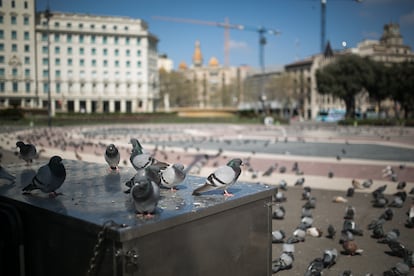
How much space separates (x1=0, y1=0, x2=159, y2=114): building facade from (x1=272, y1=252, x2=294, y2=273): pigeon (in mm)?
7362

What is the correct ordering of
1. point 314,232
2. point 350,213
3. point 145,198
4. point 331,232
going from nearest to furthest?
1. point 145,198
2. point 331,232
3. point 314,232
4. point 350,213

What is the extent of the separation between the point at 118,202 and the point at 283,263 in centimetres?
286

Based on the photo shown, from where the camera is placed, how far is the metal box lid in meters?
2.91

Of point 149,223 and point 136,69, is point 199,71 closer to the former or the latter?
point 136,69

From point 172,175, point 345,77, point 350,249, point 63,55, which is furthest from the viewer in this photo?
point 345,77

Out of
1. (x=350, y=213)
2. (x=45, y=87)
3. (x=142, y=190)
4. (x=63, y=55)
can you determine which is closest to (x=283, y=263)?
(x=142, y=190)

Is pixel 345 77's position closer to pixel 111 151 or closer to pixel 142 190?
pixel 111 151

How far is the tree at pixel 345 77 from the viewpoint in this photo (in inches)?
2020

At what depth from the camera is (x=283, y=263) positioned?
5328 mm

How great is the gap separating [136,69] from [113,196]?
11732mm

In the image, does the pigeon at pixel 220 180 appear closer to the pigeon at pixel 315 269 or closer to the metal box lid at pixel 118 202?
the metal box lid at pixel 118 202

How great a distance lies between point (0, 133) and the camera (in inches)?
409

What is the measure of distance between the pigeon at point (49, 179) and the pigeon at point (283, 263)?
125 inches

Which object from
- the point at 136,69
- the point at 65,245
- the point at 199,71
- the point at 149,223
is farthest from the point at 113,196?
the point at 199,71
